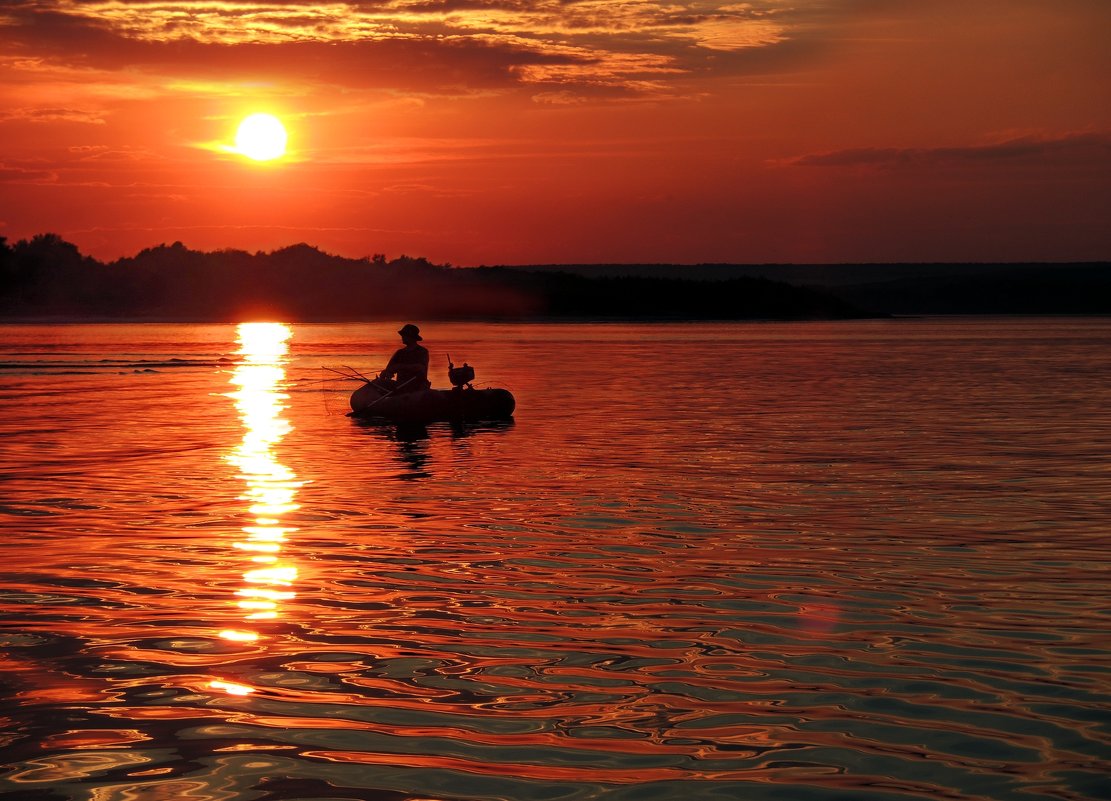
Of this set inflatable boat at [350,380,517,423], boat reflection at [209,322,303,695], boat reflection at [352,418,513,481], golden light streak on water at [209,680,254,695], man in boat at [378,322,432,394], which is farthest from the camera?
man in boat at [378,322,432,394]

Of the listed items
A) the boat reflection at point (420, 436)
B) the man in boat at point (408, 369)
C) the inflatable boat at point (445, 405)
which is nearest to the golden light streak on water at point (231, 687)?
the boat reflection at point (420, 436)

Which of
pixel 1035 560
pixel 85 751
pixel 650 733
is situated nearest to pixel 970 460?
pixel 1035 560

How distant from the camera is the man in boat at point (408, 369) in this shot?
109 ft

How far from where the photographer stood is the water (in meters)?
7.32

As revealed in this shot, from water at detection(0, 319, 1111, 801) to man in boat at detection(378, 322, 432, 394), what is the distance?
21.8ft

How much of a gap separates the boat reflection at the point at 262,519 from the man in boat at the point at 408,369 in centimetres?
289

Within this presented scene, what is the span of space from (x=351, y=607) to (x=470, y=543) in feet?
11.3

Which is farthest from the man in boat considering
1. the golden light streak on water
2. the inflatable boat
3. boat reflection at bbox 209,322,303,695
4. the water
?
the golden light streak on water

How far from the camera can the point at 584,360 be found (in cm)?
6600

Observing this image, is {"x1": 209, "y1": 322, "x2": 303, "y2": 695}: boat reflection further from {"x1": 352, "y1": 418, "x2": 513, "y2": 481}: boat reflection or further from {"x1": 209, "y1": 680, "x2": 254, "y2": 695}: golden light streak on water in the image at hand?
{"x1": 352, "y1": 418, "x2": 513, "y2": 481}: boat reflection

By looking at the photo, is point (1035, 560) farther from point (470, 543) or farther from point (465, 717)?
point (465, 717)

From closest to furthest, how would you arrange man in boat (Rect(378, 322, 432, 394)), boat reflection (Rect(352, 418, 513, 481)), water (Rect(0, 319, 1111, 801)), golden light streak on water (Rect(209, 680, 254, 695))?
1. water (Rect(0, 319, 1111, 801))
2. golden light streak on water (Rect(209, 680, 254, 695))
3. boat reflection (Rect(352, 418, 513, 481))
4. man in boat (Rect(378, 322, 432, 394))

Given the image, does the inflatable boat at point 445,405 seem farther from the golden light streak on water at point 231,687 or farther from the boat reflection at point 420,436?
the golden light streak on water at point 231,687

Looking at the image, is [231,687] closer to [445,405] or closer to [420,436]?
[420,436]
